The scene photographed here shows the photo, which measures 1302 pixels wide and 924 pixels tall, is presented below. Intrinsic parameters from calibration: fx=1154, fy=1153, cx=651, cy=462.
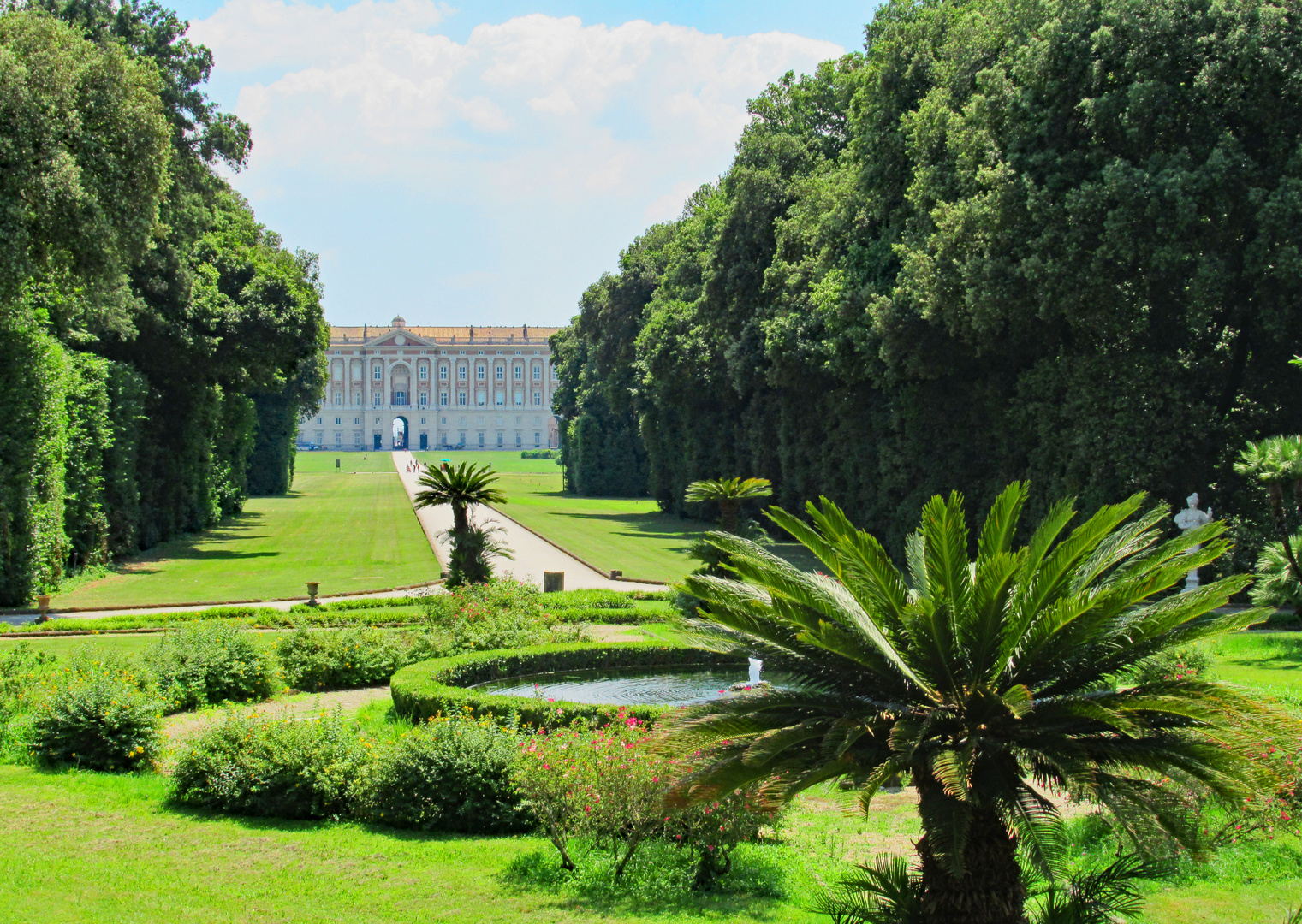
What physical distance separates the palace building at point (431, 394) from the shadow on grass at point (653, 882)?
483 feet

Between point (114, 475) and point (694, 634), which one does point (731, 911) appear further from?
point (114, 475)

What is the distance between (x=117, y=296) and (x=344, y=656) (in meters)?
11.7

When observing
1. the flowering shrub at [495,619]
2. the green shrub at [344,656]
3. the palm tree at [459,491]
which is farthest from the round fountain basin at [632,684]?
the palm tree at [459,491]

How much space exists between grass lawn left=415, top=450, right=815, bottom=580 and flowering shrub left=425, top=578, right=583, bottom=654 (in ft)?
24.9

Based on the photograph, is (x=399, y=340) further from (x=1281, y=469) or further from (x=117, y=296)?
(x=1281, y=469)

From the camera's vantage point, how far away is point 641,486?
65.1 m

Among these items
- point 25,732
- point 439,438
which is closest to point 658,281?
point 25,732

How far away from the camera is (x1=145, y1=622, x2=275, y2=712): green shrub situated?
40.1 feet

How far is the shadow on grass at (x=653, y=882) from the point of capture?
654 centimetres

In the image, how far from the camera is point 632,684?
14.0m

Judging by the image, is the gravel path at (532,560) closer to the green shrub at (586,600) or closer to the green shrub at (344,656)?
the green shrub at (586,600)

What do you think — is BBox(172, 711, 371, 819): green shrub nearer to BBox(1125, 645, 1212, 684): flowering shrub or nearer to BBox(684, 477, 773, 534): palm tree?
BBox(1125, 645, 1212, 684): flowering shrub

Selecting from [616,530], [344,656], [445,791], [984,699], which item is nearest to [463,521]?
[344,656]

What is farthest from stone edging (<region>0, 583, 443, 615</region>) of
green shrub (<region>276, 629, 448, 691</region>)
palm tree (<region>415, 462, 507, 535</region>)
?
green shrub (<region>276, 629, 448, 691</region>)
